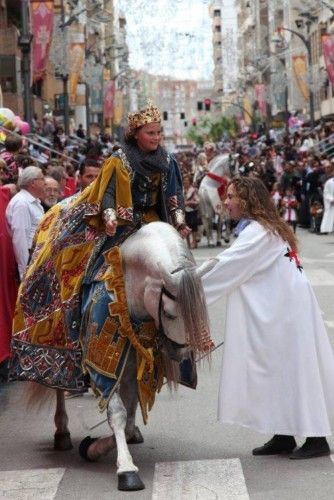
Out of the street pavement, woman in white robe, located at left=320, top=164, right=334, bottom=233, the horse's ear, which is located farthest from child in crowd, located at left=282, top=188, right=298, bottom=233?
the horse's ear

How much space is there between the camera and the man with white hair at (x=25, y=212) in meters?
11.5

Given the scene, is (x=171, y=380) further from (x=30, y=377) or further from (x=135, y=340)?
(x=30, y=377)

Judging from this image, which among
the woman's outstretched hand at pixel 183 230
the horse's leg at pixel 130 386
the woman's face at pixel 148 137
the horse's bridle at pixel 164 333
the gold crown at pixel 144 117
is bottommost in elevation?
the horse's leg at pixel 130 386

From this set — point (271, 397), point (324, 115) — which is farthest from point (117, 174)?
point (324, 115)

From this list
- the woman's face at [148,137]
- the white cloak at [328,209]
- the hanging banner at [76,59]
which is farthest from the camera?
the hanging banner at [76,59]

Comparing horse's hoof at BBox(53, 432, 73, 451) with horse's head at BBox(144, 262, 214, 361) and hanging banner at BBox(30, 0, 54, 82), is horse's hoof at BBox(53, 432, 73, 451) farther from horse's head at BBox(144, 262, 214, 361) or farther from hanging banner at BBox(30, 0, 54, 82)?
hanging banner at BBox(30, 0, 54, 82)

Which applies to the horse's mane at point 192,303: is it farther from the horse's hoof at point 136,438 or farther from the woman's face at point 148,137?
the horse's hoof at point 136,438

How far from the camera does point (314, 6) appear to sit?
53.9 metres

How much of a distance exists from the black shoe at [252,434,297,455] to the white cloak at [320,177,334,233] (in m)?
24.6

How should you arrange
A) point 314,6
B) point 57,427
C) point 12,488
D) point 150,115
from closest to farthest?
point 12,488
point 150,115
point 57,427
point 314,6

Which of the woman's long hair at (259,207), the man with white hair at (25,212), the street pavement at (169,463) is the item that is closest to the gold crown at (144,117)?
the woman's long hair at (259,207)

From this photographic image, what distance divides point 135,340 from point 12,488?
110 cm

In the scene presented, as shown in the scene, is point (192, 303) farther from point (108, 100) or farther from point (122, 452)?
point (108, 100)

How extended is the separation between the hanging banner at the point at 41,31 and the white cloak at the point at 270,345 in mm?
32990
